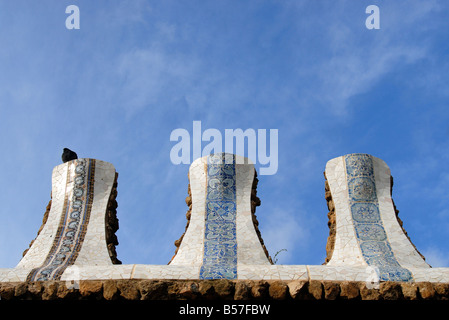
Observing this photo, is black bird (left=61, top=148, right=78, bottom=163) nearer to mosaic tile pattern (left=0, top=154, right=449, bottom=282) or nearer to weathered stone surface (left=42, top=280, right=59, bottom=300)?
mosaic tile pattern (left=0, top=154, right=449, bottom=282)

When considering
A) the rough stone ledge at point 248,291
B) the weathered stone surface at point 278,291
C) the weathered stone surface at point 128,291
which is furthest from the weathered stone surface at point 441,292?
the weathered stone surface at point 128,291

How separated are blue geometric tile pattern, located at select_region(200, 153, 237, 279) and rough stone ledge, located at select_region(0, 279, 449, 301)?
72 centimetres

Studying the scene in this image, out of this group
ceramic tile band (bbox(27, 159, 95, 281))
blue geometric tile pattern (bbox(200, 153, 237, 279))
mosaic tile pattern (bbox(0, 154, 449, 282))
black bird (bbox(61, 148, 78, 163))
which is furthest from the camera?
black bird (bbox(61, 148, 78, 163))

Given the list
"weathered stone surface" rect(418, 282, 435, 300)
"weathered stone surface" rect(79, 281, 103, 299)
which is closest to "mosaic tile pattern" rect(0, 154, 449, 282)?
"weathered stone surface" rect(79, 281, 103, 299)

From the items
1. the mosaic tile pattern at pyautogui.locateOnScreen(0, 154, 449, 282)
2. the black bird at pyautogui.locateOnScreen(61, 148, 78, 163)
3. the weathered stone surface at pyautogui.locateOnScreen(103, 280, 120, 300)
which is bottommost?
the weathered stone surface at pyautogui.locateOnScreen(103, 280, 120, 300)

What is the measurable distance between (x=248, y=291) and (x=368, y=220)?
2.25 metres

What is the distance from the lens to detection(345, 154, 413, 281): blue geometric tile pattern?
5332 mm

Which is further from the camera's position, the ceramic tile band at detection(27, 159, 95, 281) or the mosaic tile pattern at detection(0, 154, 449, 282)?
the ceramic tile band at detection(27, 159, 95, 281)

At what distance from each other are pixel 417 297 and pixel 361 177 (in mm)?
2332

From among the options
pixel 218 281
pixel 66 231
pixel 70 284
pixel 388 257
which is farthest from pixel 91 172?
pixel 388 257

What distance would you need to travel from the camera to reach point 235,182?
6543 mm

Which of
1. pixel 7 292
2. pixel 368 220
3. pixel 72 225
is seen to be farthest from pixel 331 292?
pixel 72 225

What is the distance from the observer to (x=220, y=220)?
6.17m
